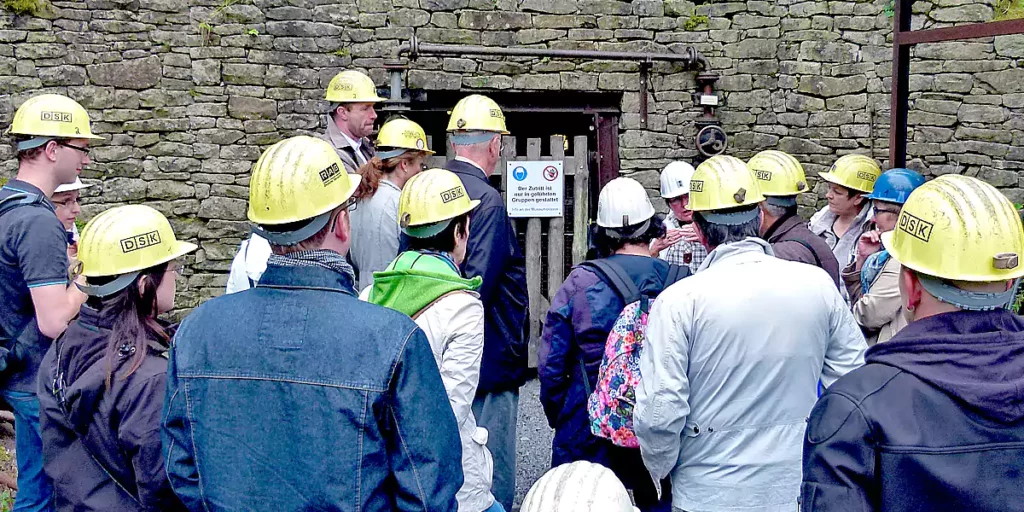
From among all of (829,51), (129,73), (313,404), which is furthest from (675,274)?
(129,73)

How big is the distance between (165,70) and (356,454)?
18.2ft

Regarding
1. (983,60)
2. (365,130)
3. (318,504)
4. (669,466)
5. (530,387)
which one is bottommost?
(530,387)

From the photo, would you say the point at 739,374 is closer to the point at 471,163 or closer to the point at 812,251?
the point at 812,251

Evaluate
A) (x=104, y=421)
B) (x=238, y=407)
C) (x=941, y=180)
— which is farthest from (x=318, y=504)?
(x=941, y=180)

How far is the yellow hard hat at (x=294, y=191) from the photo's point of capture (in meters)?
1.81

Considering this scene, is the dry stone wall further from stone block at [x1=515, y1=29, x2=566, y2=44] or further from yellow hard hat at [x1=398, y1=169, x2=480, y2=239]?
yellow hard hat at [x1=398, y1=169, x2=480, y2=239]

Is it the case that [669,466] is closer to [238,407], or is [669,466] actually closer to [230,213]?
[238,407]

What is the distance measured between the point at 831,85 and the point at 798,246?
3.75 m

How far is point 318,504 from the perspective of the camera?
1.71 metres

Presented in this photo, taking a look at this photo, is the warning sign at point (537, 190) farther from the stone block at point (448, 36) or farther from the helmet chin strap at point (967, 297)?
the helmet chin strap at point (967, 297)

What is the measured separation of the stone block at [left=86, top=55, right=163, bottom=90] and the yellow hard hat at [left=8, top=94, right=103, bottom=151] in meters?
3.04

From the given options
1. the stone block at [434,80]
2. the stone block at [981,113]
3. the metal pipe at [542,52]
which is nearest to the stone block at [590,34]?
the metal pipe at [542,52]

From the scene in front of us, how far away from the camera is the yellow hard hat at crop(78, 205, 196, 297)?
2223 mm

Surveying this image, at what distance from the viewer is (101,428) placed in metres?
2.12
